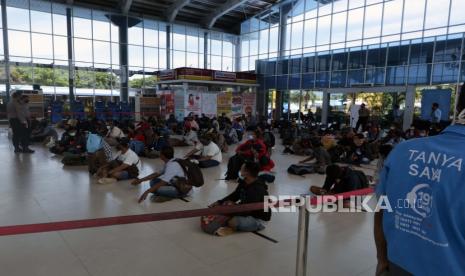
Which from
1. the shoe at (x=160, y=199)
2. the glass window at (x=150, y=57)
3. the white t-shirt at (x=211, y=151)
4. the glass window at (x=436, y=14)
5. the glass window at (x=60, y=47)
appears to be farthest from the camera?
the glass window at (x=150, y=57)

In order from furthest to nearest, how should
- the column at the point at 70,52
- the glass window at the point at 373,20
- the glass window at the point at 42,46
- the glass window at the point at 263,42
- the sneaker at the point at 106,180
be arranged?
the glass window at the point at 263,42
the column at the point at 70,52
the glass window at the point at 42,46
the glass window at the point at 373,20
the sneaker at the point at 106,180

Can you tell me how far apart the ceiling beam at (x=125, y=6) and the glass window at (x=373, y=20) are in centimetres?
1579

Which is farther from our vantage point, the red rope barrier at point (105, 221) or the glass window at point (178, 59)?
the glass window at point (178, 59)

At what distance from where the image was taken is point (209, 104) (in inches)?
794

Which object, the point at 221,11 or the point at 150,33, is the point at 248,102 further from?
the point at 150,33

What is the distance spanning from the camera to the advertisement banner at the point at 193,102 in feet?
62.8

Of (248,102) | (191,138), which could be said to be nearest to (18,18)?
(248,102)

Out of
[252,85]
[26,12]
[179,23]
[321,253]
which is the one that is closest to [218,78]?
[252,85]

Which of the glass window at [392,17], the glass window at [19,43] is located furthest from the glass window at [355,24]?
the glass window at [19,43]

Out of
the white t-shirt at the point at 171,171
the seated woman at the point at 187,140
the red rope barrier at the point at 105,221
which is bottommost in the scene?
the seated woman at the point at 187,140

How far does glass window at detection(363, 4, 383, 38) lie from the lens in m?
19.1

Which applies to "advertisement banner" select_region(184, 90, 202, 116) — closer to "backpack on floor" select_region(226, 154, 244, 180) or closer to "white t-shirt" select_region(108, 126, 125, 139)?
"white t-shirt" select_region(108, 126, 125, 139)

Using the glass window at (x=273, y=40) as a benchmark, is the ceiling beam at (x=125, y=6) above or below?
above

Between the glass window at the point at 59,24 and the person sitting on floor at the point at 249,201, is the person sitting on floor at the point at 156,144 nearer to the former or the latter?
the person sitting on floor at the point at 249,201
